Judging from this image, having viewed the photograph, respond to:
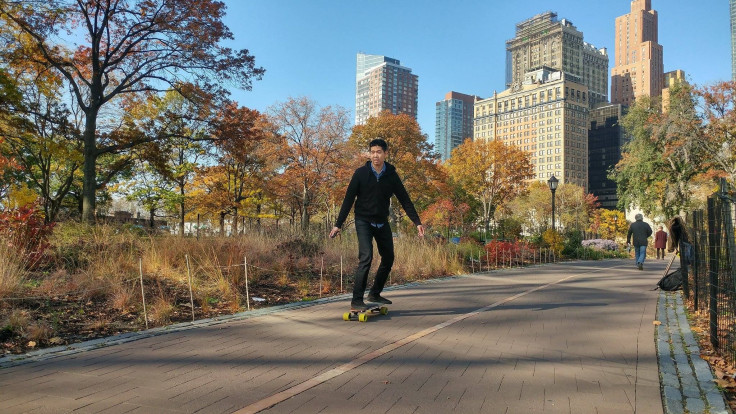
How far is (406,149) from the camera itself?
3166cm

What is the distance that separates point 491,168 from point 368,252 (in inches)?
1370

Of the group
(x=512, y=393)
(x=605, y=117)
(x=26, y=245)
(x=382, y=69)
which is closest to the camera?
(x=512, y=393)

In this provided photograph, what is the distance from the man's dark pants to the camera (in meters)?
5.82

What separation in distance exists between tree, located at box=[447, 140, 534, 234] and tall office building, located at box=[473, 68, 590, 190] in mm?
118909

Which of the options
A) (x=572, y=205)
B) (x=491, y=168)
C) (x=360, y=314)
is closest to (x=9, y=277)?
(x=360, y=314)

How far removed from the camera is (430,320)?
232 inches

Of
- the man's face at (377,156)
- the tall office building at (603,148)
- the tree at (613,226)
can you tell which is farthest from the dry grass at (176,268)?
the tall office building at (603,148)

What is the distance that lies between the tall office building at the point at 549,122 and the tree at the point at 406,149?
12724 centimetres

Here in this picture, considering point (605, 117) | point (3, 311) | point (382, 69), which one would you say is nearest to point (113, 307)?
point (3, 311)

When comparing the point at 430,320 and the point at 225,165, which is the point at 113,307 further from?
the point at 225,165

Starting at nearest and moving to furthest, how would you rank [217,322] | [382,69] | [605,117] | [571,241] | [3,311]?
[3,311] < [217,322] < [571,241] < [382,69] < [605,117]

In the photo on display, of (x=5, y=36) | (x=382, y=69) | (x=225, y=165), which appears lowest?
(x=225, y=165)

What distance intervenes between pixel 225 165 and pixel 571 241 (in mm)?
23617

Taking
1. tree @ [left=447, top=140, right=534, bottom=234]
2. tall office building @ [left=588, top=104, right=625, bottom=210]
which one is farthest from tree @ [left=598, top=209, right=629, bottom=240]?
tall office building @ [left=588, top=104, right=625, bottom=210]
